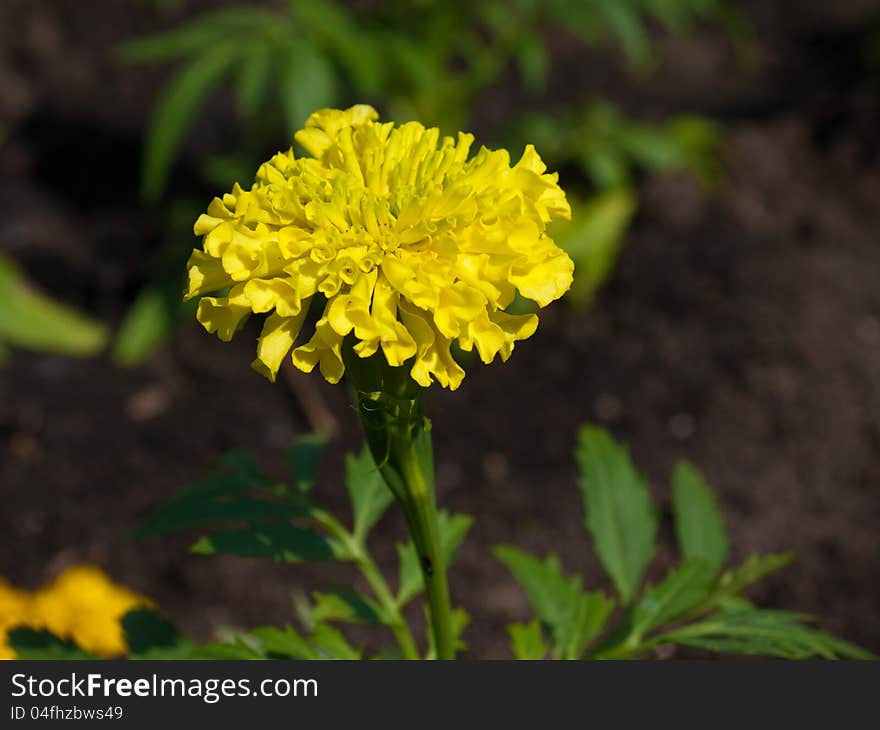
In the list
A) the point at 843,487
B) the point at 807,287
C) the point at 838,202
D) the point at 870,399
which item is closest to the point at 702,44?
the point at 838,202

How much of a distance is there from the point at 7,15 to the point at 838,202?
2722mm

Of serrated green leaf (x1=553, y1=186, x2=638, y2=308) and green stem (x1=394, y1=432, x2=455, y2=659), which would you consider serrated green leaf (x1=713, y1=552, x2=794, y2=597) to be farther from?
serrated green leaf (x1=553, y1=186, x2=638, y2=308)

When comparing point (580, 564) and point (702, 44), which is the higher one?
point (702, 44)

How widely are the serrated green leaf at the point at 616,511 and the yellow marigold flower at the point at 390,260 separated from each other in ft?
1.77

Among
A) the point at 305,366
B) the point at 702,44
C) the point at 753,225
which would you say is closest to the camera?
the point at 305,366

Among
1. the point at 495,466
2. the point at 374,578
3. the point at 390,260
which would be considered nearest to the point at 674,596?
the point at 374,578

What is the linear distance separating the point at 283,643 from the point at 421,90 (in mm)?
1766

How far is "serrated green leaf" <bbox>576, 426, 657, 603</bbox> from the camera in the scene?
142 centimetres

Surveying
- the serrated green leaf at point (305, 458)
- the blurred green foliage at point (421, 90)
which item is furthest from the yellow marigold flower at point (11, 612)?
the blurred green foliage at point (421, 90)

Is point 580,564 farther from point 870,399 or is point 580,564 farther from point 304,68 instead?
point 304,68

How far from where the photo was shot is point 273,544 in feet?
3.96

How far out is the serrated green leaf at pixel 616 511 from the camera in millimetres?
1423

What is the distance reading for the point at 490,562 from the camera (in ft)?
8.01

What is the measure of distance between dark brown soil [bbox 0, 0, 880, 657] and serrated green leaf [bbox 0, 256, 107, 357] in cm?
5
